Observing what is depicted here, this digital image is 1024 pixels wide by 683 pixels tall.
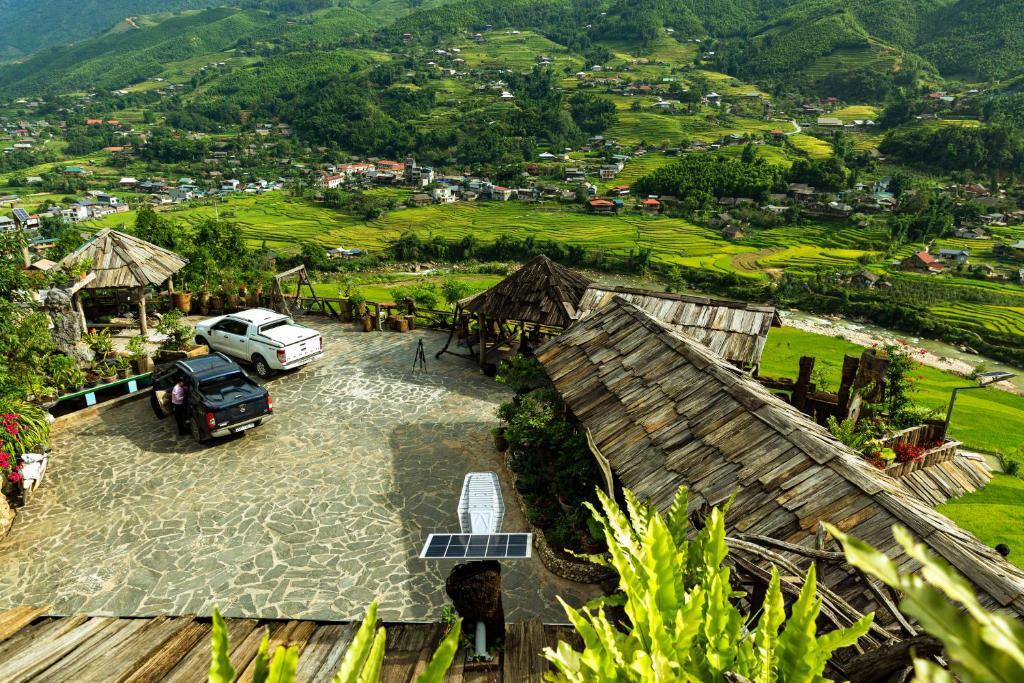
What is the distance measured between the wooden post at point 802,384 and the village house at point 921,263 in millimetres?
56171

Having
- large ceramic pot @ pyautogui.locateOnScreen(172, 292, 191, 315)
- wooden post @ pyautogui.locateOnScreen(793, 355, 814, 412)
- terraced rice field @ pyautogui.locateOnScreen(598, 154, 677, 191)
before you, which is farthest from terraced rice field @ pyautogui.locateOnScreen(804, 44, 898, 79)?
large ceramic pot @ pyautogui.locateOnScreen(172, 292, 191, 315)

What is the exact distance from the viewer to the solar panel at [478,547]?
276 inches

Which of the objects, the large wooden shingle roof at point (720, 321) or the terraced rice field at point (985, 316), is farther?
the terraced rice field at point (985, 316)

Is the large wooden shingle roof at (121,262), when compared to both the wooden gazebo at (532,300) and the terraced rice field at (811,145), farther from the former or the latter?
the terraced rice field at (811,145)

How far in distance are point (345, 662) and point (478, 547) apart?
556cm

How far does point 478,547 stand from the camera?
7219 millimetres

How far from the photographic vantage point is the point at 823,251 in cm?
6353

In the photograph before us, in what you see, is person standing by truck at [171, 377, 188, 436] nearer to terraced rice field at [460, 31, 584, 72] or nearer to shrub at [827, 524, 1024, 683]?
shrub at [827, 524, 1024, 683]

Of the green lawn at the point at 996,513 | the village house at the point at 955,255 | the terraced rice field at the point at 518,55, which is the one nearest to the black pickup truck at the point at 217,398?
the green lawn at the point at 996,513

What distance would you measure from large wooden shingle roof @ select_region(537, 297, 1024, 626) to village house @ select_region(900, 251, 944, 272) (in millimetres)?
58629

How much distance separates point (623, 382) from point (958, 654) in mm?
8465

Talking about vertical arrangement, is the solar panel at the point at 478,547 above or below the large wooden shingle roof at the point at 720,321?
below

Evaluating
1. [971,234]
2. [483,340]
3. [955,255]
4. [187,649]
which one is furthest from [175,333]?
[971,234]

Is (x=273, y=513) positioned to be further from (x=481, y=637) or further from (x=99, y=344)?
(x=99, y=344)
